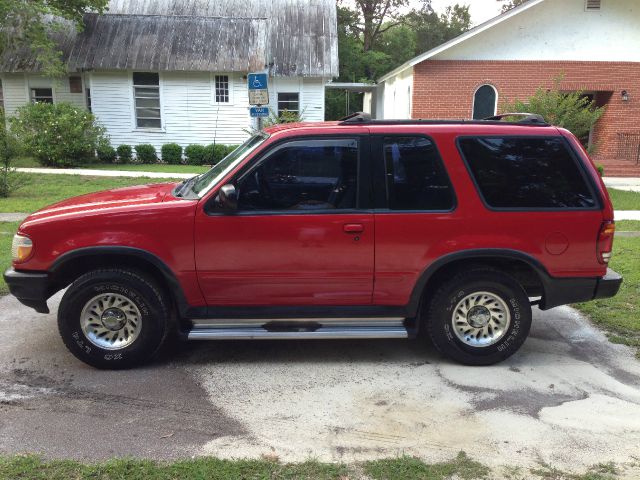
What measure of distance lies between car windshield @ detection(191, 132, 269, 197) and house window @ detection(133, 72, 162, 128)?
17.3m

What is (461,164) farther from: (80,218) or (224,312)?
(80,218)

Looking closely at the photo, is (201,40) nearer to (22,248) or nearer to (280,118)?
(280,118)

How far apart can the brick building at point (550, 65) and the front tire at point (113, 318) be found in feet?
56.3

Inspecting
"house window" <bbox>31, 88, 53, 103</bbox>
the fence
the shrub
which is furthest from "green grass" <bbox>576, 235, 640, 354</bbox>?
"house window" <bbox>31, 88, 53, 103</bbox>

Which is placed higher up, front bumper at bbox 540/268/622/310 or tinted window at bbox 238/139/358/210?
tinted window at bbox 238/139/358/210

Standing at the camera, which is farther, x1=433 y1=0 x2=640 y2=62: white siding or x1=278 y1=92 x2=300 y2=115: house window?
x1=278 y1=92 x2=300 y2=115: house window

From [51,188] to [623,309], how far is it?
1253 cm

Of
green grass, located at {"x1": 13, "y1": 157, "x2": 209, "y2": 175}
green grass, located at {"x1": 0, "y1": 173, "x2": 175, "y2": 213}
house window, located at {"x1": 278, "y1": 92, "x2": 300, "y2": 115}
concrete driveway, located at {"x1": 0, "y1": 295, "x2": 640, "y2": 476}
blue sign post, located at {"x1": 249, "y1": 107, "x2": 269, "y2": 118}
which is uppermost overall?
house window, located at {"x1": 278, "y1": 92, "x2": 300, "y2": 115}

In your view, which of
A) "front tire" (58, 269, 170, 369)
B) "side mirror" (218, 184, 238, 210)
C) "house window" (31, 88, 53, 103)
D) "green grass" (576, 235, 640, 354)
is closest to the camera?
"side mirror" (218, 184, 238, 210)

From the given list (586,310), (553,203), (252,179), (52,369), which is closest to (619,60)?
(586,310)

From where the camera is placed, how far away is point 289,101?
22031 millimetres

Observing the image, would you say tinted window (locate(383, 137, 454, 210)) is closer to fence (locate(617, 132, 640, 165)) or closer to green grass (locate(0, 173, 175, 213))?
green grass (locate(0, 173, 175, 213))

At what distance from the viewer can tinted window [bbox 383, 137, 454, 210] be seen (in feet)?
14.0

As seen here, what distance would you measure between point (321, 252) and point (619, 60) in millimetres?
19682
